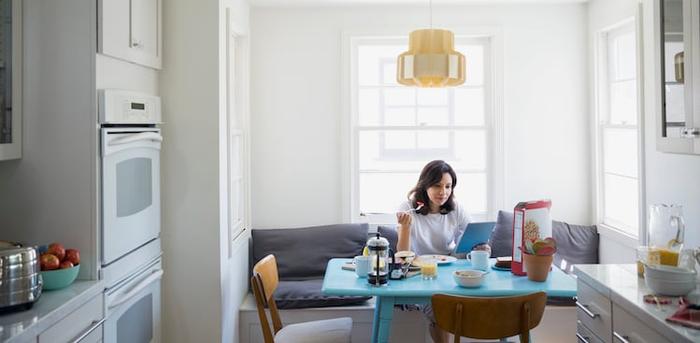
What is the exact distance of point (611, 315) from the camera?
2.15m

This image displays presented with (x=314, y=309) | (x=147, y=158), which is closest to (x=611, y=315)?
(x=314, y=309)

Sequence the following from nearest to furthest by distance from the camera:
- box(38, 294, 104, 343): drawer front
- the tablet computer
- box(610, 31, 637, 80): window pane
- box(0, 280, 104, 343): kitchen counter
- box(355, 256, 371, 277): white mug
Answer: box(0, 280, 104, 343): kitchen counter < box(38, 294, 104, 343): drawer front < box(355, 256, 371, 277): white mug < the tablet computer < box(610, 31, 637, 80): window pane

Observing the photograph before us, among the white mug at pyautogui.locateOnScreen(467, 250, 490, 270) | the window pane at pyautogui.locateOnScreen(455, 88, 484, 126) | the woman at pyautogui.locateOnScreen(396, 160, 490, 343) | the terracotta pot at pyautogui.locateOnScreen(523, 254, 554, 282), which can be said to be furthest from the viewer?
the window pane at pyautogui.locateOnScreen(455, 88, 484, 126)

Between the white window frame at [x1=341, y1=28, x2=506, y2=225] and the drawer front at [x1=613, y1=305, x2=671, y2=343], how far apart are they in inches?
80.4

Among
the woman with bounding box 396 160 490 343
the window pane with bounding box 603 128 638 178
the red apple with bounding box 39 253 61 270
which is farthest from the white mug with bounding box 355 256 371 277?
the window pane with bounding box 603 128 638 178

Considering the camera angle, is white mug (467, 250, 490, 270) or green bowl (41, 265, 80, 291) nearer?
green bowl (41, 265, 80, 291)

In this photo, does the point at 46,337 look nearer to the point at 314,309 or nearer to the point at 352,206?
the point at 314,309

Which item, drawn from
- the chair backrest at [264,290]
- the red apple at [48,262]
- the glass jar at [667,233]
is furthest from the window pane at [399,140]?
the red apple at [48,262]

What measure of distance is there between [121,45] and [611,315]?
2.28 meters

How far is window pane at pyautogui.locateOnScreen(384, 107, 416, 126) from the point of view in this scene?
13.8 feet

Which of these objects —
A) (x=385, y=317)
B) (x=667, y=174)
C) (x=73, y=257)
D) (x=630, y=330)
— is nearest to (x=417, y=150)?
(x=667, y=174)

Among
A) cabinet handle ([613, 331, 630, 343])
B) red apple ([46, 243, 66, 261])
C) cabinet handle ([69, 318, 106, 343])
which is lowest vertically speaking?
cabinet handle ([613, 331, 630, 343])

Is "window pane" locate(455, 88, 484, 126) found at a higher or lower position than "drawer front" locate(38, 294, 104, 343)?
higher

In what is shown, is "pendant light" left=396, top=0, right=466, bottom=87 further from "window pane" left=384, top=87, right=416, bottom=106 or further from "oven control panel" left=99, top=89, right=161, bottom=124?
"window pane" left=384, top=87, right=416, bottom=106
